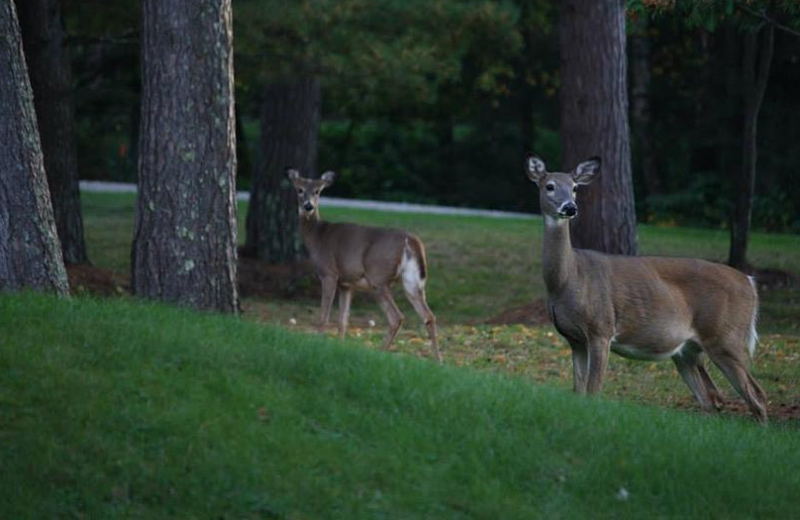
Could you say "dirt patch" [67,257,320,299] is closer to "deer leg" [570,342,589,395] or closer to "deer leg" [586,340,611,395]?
→ "deer leg" [570,342,589,395]

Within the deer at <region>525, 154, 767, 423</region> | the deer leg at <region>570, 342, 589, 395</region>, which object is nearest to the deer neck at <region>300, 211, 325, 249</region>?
the deer at <region>525, 154, 767, 423</region>

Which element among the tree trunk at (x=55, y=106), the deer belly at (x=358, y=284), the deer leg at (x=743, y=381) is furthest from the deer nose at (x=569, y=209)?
the tree trunk at (x=55, y=106)

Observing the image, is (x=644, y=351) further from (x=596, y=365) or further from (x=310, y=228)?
(x=310, y=228)

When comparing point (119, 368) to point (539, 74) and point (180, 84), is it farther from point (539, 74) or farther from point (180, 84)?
point (539, 74)

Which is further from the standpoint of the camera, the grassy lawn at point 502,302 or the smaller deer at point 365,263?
the smaller deer at point 365,263

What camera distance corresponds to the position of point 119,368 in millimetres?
8898

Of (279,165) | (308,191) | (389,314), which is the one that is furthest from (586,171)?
(279,165)

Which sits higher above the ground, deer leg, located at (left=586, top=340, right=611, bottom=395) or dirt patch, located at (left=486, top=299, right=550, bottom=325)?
deer leg, located at (left=586, top=340, right=611, bottom=395)

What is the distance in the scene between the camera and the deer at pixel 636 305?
11.1 meters

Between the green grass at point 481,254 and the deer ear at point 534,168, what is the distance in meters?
6.66

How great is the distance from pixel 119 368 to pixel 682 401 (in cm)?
552

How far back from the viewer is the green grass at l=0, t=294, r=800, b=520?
25.7 ft

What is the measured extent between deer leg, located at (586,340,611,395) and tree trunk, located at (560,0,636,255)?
605 centimetres

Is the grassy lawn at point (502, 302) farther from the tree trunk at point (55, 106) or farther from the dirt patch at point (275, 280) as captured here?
the tree trunk at point (55, 106)
